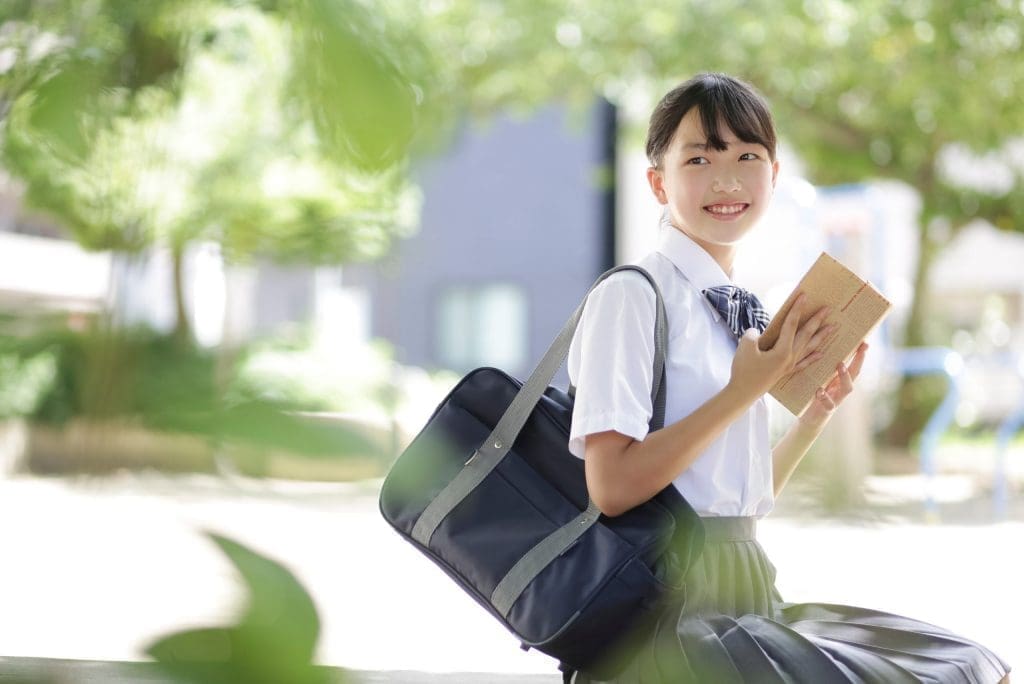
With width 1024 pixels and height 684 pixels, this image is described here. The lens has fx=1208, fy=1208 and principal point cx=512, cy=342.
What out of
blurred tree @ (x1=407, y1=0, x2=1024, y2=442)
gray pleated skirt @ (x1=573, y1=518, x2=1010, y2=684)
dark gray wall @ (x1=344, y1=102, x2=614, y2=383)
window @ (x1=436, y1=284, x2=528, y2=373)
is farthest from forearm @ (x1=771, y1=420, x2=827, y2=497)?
window @ (x1=436, y1=284, x2=528, y2=373)

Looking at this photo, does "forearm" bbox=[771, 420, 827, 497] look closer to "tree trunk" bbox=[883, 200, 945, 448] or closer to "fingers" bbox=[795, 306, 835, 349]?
"fingers" bbox=[795, 306, 835, 349]

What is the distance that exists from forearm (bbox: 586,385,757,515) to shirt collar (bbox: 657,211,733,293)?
0.62 ft

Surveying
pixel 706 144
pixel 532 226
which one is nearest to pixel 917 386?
pixel 532 226

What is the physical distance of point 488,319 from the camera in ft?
43.6

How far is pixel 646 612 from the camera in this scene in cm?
108

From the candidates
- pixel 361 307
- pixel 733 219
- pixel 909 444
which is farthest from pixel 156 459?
pixel 909 444

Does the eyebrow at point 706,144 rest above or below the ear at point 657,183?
above

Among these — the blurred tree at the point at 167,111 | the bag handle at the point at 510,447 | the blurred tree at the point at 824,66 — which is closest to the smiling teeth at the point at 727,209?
the bag handle at the point at 510,447

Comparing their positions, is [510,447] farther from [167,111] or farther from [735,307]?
[167,111]

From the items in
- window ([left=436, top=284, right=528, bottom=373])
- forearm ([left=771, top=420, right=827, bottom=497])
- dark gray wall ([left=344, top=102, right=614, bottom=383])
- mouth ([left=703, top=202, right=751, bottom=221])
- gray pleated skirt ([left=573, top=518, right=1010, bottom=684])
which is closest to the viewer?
gray pleated skirt ([left=573, top=518, right=1010, bottom=684])

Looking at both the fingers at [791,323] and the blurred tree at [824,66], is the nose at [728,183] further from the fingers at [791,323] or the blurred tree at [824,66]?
the blurred tree at [824,66]

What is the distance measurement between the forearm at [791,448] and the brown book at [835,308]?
0.21 meters

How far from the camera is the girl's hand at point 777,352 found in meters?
1.07

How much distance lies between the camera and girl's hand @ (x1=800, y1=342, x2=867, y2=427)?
4.09 ft
